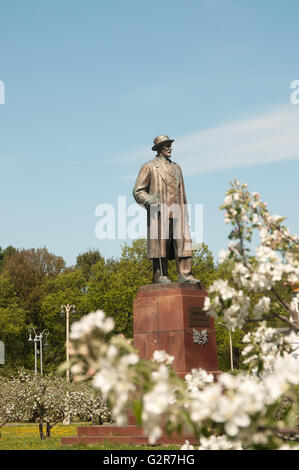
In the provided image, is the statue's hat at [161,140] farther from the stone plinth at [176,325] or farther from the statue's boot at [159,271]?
the stone plinth at [176,325]

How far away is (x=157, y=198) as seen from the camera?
1384 centimetres

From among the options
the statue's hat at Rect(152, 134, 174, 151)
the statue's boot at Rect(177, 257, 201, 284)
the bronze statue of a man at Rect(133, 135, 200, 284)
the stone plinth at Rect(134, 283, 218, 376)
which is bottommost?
the stone plinth at Rect(134, 283, 218, 376)

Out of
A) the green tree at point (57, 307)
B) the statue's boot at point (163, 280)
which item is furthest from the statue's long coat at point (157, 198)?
the green tree at point (57, 307)

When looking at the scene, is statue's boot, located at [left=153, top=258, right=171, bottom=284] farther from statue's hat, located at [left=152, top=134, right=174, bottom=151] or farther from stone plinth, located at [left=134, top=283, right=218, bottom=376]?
statue's hat, located at [left=152, top=134, right=174, bottom=151]

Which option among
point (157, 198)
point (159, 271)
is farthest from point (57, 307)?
point (157, 198)

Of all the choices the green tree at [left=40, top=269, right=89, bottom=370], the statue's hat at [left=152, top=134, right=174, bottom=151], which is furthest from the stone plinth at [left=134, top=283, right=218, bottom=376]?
the green tree at [left=40, top=269, right=89, bottom=370]

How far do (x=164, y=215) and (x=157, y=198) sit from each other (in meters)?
0.42

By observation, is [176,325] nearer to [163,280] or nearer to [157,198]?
[163,280]

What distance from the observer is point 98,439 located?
1153 cm

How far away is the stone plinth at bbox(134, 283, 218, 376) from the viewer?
40.1 ft

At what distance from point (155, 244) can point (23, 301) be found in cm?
4055
